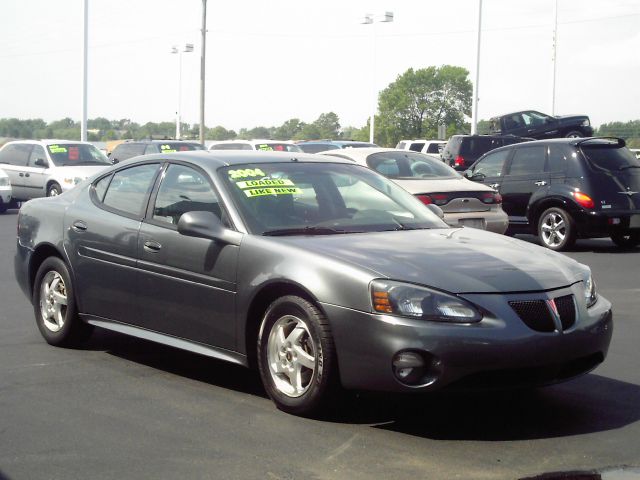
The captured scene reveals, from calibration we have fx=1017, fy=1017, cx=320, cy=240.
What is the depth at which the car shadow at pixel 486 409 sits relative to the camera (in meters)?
5.30

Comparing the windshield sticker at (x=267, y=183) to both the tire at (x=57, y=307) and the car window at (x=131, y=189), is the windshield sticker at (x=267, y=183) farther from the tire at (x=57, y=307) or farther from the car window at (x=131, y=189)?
the tire at (x=57, y=307)

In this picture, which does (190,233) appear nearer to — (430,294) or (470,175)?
(430,294)

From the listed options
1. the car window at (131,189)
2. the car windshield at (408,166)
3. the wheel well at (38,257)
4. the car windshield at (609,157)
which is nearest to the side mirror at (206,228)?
the car window at (131,189)

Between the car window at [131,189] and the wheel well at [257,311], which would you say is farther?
the car window at [131,189]

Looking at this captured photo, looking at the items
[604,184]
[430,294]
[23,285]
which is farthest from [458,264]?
[604,184]

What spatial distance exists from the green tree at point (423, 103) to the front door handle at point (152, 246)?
119733mm

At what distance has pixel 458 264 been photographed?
538 cm

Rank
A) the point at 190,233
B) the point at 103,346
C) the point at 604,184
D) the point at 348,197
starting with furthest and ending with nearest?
the point at 604,184 < the point at 103,346 < the point at 348,197 < the point at 190,233

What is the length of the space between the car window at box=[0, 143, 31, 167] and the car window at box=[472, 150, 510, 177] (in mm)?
12827

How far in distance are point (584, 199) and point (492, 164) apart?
214cm

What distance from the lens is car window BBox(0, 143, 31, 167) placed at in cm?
2512

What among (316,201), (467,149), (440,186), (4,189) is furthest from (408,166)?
(467,149)

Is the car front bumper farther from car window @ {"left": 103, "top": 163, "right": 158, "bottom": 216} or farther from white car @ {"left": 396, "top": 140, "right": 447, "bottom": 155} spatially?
white car @ {"left": 396, "top": 140, "right": 447, "bottom": 155}

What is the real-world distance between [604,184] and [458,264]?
9.99 metres
